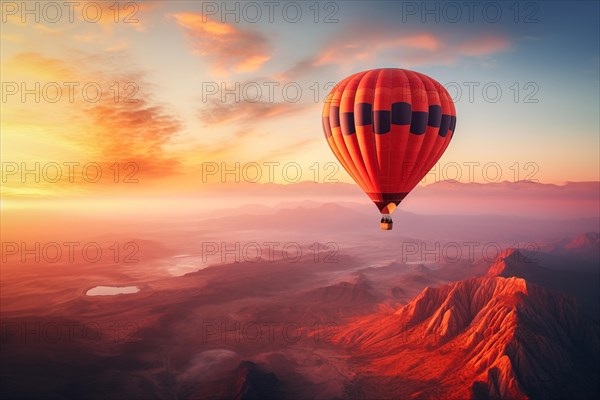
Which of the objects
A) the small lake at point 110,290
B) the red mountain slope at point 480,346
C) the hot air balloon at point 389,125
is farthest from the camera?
the small lake at point 110,290

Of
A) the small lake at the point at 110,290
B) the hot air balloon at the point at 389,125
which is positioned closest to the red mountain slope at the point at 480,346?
the hot air balloon at the point at 389,125

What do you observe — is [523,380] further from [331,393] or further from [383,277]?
[383,277]

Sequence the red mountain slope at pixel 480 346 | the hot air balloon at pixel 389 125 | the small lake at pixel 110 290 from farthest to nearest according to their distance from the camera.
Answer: the small lake at pixel 110 290, the red mountain slope at pixel 480 346, the hot air balloon at pixel 389 125

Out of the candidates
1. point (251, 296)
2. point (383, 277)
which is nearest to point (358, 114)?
point (251, 296)

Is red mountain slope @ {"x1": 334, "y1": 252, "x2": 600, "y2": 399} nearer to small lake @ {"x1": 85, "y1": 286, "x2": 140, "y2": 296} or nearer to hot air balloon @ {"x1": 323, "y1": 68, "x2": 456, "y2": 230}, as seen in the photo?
hot air balloon @ {"x1": 323, "y1": 68, "x2": 456, "y2": 230}

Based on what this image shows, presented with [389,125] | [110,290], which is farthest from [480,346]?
[110,290]

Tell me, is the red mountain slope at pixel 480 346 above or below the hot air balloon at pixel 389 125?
below

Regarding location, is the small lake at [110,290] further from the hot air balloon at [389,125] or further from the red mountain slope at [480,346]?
the hot air balloon at [389,125]

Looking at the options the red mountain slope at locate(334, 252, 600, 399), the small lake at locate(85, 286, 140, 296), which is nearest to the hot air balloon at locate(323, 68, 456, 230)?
the red mountain slope at locate(334, 252, 600, 399)

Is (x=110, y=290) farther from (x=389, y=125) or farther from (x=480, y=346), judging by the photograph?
(x=389, y=125)

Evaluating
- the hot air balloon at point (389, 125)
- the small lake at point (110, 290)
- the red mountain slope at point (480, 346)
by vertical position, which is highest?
the hot air balloon at point (389, 125)
